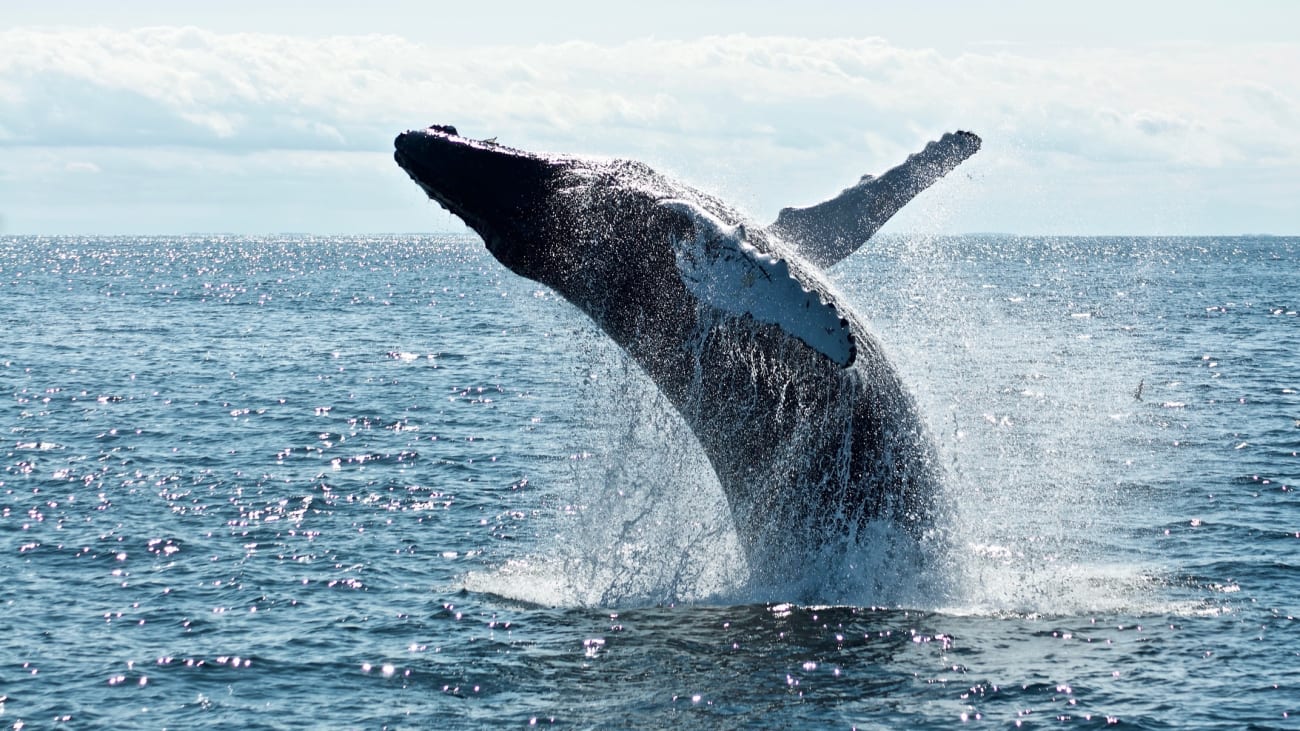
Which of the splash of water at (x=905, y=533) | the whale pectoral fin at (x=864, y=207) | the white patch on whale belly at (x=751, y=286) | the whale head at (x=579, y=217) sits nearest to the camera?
the white patch on whale belly at (x=751, y=286)

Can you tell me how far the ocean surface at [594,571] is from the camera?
12203 mm

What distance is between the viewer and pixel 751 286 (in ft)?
33.9

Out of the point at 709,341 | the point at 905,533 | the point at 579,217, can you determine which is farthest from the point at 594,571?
the point at 579,217

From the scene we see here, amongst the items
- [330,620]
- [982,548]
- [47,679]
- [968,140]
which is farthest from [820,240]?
[47,679]

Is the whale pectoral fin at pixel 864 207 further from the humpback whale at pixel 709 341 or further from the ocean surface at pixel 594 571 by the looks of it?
the ocean surface at pixel 594 571

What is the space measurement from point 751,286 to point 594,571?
22.7 feet

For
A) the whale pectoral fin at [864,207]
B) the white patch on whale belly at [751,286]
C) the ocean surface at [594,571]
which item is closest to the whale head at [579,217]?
the white patch on whale belly at [751,286]

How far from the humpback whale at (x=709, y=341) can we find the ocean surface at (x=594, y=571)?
778 millimetres

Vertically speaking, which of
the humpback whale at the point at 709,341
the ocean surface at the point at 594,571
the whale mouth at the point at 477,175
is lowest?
the ocean surface at the point at 594,571

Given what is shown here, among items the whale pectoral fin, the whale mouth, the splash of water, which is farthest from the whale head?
the splash of water

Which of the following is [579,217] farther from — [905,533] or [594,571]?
[594,571]

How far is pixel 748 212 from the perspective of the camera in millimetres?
14477

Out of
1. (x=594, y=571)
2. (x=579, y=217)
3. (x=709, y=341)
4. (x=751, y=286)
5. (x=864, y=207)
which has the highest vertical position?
(x=864, y=207)

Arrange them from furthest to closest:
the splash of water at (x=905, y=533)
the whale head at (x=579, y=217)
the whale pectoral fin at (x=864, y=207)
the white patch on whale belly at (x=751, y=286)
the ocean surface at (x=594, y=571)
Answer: the whale pectoral fin at (x=864, y=207) < the splash of water at (x=905, y=533) < the whale head at (x=579, y=217) < the ocean surface at (x=594, y=571) < the white patch on whale belly at (x=751, y=286)
